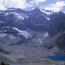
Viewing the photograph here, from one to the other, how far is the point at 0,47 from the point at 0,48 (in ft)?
8.82

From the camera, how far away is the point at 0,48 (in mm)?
179875

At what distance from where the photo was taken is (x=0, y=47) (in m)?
182

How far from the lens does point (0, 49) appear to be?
583 ft

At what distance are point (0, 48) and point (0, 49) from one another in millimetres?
2446

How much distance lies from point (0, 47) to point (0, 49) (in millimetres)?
5132
